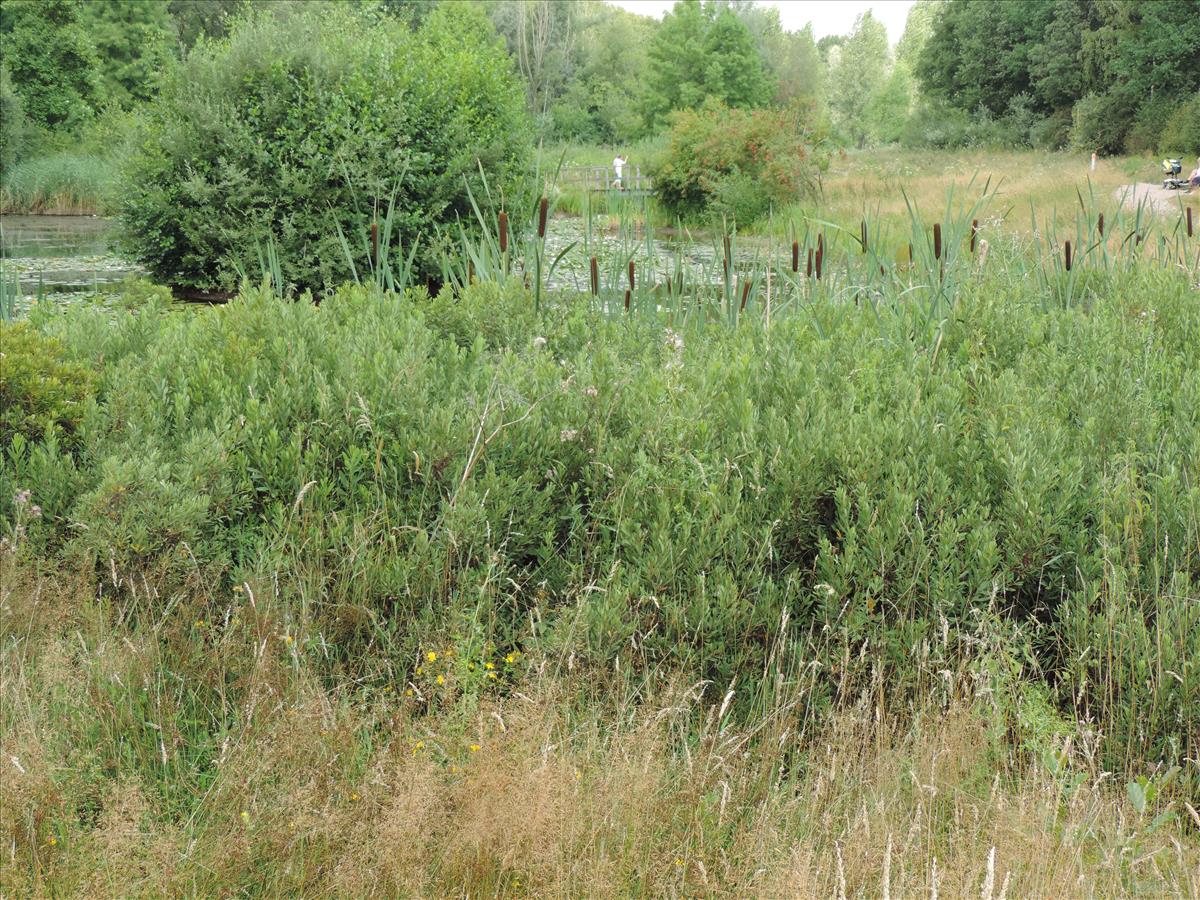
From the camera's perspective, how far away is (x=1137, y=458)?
3277mm

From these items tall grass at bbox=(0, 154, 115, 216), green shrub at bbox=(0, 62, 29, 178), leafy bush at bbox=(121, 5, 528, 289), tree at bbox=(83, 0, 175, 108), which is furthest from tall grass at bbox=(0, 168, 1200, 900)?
tree at bbox=(83, 0, 175, 108)

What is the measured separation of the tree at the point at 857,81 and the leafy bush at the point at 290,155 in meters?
77.4

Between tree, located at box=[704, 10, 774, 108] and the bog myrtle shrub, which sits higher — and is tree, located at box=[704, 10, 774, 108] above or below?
above

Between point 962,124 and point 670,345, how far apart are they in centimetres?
4976

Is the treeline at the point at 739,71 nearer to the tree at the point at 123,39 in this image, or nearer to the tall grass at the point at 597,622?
the tree at the point at 123,39

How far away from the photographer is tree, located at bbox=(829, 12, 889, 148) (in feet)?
280

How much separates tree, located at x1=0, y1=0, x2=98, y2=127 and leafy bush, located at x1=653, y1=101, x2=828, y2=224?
78.9 feet

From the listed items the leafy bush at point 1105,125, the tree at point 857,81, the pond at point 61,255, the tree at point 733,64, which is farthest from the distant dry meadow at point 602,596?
the tree at point 857,81

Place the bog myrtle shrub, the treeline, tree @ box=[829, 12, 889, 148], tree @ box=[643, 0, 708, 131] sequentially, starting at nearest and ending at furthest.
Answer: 1. the bog myrtle shrub
2. the treeline
3. tree @ box=[643, 0, 708, 131]
4. tree @ box=[829, 12, 889, 148]

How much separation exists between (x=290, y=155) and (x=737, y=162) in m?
14.2

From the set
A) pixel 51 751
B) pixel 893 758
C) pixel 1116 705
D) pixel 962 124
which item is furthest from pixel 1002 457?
pixel 962 124

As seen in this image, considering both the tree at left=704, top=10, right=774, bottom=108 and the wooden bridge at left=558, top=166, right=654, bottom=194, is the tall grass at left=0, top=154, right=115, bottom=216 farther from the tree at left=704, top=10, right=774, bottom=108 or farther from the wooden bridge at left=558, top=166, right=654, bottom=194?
the tree at left=704, top=10, right=774, bottom=108

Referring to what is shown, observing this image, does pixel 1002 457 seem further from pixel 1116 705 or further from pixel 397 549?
pixel 397 549

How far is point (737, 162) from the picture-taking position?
23.9 m
